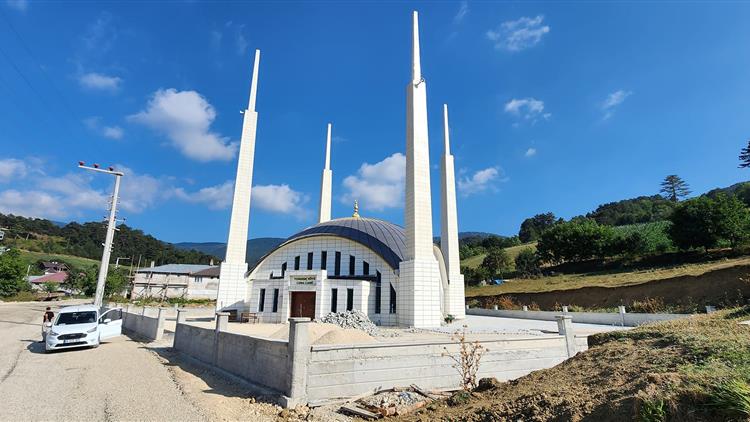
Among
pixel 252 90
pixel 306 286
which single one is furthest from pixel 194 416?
pixel 252 90

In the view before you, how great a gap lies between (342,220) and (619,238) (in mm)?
42769

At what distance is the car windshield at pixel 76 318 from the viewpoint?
51.6ft

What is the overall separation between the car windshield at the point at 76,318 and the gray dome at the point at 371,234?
16.6 metres

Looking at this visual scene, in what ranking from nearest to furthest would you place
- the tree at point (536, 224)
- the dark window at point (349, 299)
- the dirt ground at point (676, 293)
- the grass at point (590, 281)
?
1. the dirt ground at point (676, 293)
2. the dark window at point (349, 299)
3. the grass at point (590, 281)
4. the tree at point (536, 224)

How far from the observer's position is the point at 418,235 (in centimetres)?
2402

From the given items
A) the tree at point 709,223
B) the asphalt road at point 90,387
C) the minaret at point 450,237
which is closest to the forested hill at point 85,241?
the minaret at point 450,237

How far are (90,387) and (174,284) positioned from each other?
57.3 meters

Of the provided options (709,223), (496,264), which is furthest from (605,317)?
(496,264)

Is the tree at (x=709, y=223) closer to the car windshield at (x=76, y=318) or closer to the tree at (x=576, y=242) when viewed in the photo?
the tree at (x=576, y=242)

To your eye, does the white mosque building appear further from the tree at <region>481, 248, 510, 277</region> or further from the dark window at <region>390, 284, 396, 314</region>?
the tree at <region>481, 248, 510, 277</region>

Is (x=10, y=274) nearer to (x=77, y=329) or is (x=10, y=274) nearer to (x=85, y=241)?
(x=77, y=329)

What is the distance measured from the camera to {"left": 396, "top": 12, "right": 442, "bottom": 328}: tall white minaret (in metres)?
23.3

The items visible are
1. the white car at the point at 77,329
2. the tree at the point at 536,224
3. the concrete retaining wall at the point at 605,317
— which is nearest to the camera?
the white car at the point at 77,329

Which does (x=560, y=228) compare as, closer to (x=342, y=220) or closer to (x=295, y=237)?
(x=342, y=220)
